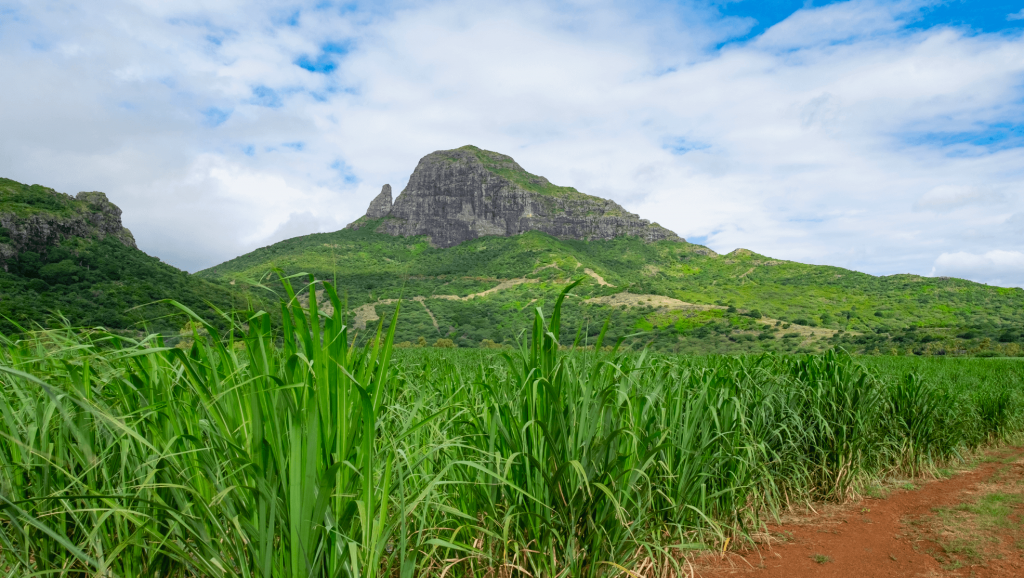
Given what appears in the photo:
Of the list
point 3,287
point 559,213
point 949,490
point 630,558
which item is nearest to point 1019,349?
point 949,490

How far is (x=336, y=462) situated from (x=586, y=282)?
202 feet

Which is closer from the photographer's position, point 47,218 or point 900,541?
point 900,541

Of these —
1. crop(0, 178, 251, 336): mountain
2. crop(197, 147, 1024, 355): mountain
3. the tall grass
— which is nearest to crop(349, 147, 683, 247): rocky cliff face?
crop(197, 147, 1024, 355): mountain

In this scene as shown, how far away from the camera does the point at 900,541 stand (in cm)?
360

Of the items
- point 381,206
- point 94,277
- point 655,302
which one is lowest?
point 655,302

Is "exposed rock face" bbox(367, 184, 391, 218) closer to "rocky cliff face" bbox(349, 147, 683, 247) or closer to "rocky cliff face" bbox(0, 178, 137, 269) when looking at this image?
"rocky cliff face" bbox(349, 147, 683, 247)

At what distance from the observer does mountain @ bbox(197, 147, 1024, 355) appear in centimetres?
2794

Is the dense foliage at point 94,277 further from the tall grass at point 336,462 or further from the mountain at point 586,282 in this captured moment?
the tall grass at point 336,462

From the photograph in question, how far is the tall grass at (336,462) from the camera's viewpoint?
1.49 m

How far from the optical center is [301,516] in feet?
4.78

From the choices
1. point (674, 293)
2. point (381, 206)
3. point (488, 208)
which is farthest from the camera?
point (381, 206)

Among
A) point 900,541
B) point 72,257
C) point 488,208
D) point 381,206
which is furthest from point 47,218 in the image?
point 488,208

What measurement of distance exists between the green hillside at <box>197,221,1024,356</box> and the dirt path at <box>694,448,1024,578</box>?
42.8 ft

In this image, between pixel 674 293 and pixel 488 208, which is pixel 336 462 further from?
pixel 488 208
